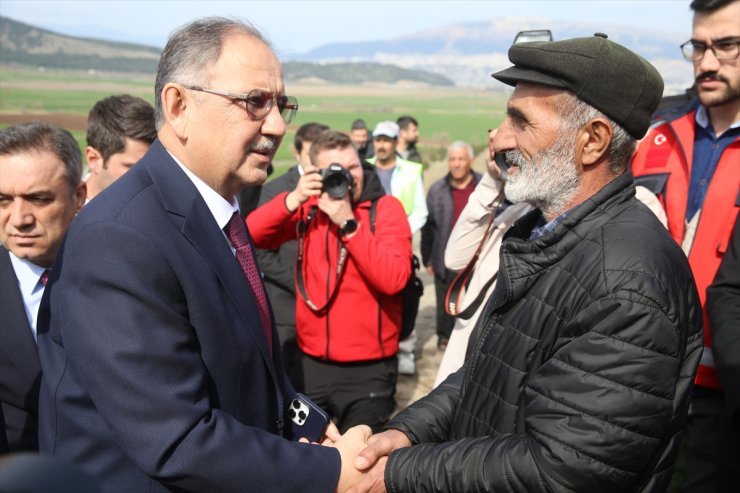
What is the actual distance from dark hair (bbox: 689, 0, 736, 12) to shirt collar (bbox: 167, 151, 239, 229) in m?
2.66

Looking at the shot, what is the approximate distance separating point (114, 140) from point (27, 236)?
1083mm

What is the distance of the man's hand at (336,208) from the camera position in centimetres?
356

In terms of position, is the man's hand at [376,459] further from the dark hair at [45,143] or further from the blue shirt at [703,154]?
the blue shirt at [703,154]

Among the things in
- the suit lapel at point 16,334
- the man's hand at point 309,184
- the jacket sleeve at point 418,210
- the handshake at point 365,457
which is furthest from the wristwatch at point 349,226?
the jacket sleeve at point 418,210

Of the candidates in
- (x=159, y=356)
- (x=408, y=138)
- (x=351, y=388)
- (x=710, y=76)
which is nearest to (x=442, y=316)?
(x=351, y=388)

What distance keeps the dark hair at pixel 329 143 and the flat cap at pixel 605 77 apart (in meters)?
2.00

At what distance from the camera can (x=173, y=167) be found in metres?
1.96

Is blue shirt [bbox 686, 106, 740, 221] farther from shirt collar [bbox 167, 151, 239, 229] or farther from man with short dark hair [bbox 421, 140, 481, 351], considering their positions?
man with short dark hair [bbox 421, 140, 481, 351]

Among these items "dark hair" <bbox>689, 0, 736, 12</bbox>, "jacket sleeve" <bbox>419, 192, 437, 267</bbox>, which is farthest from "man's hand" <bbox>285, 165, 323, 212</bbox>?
"jacket sleeve" <bbox>419, 192, 437, 267</bbox>

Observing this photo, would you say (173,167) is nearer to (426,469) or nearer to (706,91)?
(426,469)

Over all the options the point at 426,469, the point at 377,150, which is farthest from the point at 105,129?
the point at 377,150

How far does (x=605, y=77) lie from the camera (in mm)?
1914

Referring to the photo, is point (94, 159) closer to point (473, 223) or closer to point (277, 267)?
point (277, 267)

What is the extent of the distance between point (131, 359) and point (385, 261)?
2.06 metres
